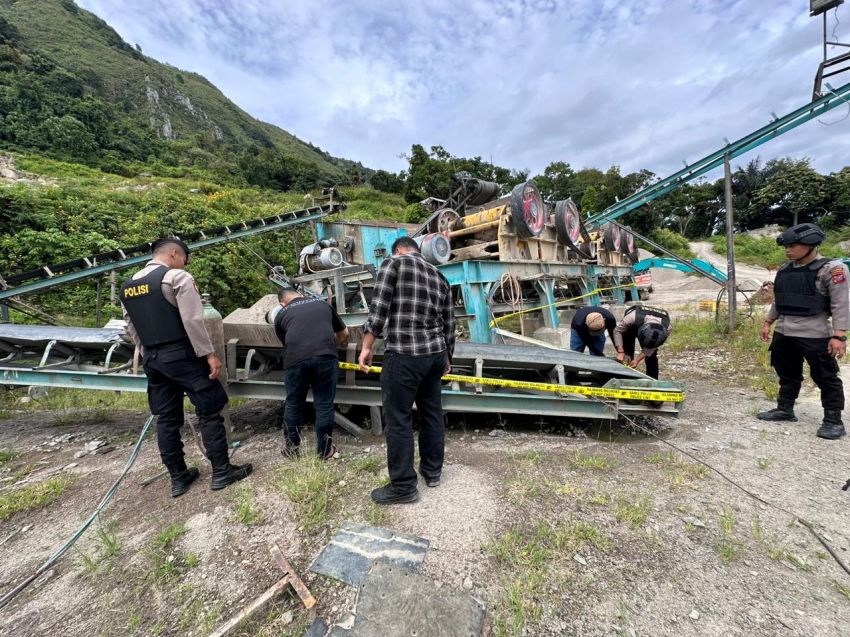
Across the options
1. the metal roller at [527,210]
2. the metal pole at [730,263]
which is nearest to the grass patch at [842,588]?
the metal roller at [527,210]

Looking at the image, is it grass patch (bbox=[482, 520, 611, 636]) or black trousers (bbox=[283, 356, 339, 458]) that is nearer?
grass patch (bbox=[482, 520, 611, 636])

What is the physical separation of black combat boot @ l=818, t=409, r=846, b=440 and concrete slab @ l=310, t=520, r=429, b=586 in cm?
347

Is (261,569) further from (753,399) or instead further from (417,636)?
(753,399)

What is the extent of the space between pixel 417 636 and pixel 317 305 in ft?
7.20

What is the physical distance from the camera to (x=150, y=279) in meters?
2.24

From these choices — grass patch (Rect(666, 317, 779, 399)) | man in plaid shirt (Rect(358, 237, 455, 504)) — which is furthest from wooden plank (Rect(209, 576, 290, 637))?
grass patch (Rect(666, 317, 779, 399))

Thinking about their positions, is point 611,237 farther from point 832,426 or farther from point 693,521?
point 693,521

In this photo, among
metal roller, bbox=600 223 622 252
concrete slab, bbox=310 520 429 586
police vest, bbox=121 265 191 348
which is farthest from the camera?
metal roller, bbox=600 223 622 252

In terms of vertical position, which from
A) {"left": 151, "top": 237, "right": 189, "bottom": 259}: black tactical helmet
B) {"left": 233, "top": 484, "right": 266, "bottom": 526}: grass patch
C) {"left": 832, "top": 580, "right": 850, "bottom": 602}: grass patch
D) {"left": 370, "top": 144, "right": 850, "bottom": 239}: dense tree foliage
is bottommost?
{"left": 832, "top": 580, "right": 850, "bottom": 602}: grass patch

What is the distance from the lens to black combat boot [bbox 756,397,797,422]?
10.6 feet

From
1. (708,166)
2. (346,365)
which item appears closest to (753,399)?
(346,365)

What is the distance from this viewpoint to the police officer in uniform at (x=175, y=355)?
2.24 metres

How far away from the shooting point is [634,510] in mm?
2027

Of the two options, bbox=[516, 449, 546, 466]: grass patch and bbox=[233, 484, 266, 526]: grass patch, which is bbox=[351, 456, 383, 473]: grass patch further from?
bbox=[516, 449, 546, 466]: grass patch
